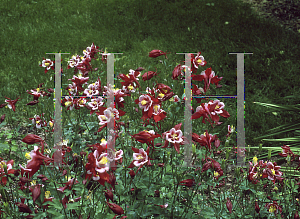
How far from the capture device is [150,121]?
6.52 feet

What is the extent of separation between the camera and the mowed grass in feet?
12.9

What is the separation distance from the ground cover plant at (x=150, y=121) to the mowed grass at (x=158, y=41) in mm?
22

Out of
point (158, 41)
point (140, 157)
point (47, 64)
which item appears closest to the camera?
point (140, 157)

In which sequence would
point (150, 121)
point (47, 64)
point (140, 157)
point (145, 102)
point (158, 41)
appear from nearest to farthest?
point (140, 157) < point (145, 102) < point (150, 121) < point (47, 64) < point (158, 41)

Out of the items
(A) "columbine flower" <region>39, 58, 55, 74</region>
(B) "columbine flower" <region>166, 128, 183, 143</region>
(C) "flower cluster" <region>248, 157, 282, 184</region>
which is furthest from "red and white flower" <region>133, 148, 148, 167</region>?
(A) "columbine flower" <region>39, 58, 55, 74</region>

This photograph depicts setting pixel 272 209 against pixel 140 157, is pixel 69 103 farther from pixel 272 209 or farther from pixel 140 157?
pixel 272 209

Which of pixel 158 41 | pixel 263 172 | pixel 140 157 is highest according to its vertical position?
pixel 158 41

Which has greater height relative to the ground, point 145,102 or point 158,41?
point 158,41

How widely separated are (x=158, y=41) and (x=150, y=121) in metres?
3.60

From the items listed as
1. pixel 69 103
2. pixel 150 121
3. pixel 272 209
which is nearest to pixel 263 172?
pixel 272 209

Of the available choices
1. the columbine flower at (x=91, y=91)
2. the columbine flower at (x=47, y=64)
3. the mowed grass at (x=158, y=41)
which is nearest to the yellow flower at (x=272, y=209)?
the columbine flower at (x=91, y=91)

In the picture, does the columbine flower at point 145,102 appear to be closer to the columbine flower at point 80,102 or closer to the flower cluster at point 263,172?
the flower cluster at point 263,172

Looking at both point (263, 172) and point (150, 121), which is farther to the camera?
point (150, 121)

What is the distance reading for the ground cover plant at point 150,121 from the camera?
1.43 meters
